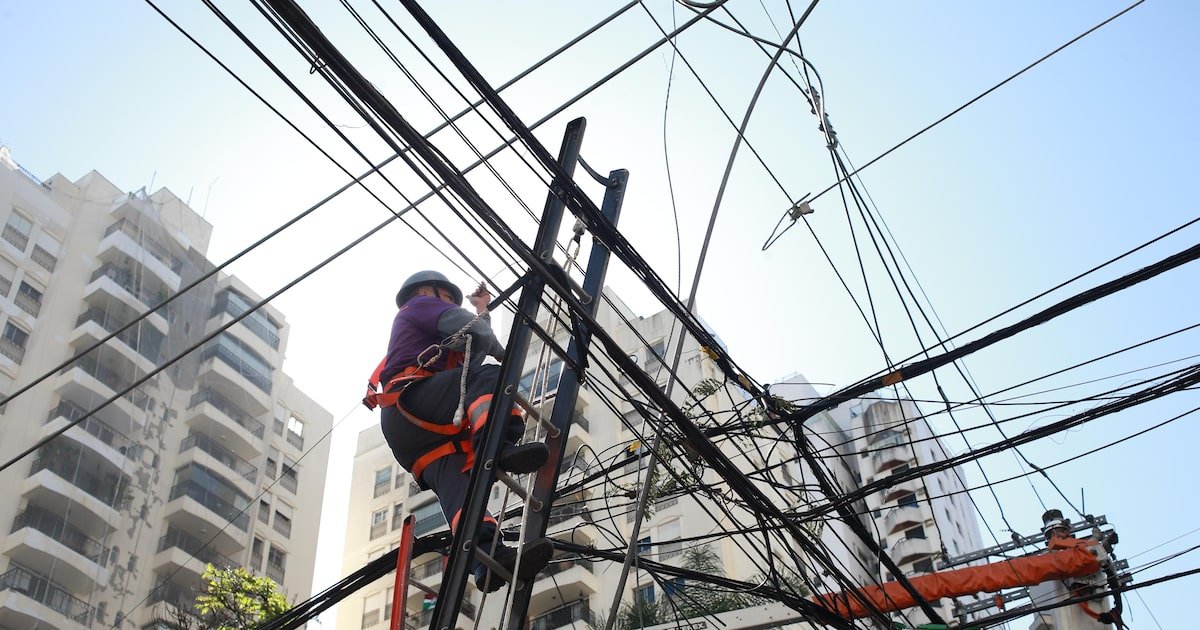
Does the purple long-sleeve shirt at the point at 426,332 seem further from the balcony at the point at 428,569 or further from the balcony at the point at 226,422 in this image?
the balcony at the point at 226,422

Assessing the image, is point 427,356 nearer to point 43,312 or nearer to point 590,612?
point 590,612

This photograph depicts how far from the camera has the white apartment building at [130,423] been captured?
1074 inches

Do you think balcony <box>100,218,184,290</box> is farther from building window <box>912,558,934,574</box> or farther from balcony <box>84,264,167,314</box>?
building window <box>912,558,934,574</box>

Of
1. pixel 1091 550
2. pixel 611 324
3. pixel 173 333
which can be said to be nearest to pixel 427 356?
pixel 1091 550

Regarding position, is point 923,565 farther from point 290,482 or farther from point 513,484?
point 513,484

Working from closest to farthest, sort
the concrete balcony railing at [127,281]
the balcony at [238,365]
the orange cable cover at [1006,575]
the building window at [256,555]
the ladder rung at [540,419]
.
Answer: the ladder rung at [540,419] < the orange cable cover at [1006,575] < the building window at [256,555] < the concrete balcony railing at [127,281] < the balcony at [238,365]

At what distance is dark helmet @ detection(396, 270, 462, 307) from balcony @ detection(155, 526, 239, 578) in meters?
25.6

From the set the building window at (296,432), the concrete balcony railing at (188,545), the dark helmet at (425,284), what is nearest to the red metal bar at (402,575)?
the dark helmet at (425,284)

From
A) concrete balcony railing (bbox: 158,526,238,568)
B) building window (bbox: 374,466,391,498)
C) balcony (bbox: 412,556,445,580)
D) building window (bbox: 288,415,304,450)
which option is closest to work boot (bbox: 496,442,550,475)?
balcony (bbox: 412,556,445,580)

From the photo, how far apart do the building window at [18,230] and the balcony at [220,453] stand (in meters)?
7.14

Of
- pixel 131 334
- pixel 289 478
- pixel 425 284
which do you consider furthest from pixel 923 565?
pixel 425 284

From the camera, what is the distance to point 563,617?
27.4 meters

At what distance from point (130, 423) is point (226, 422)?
377 cm

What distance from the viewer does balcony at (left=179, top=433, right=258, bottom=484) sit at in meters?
31.9
